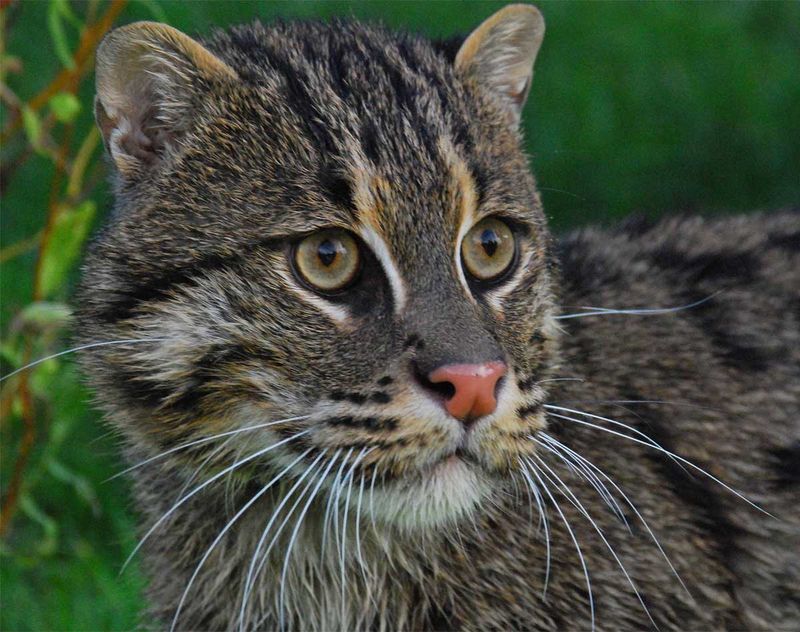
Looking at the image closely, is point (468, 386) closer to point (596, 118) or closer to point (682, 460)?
point (682, 460)

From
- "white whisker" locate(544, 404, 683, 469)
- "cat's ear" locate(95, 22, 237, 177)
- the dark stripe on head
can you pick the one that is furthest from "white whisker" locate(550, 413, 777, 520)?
"cat's ear" locate(95, 22, 237, 177)

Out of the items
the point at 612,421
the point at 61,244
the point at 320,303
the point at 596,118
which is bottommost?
the point at 612,421

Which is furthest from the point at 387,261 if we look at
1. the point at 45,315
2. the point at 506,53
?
the point at 45,315

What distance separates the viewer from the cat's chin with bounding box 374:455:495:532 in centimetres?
384

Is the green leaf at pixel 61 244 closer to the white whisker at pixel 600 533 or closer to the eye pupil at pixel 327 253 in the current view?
the eye pupil at pixel 327 253

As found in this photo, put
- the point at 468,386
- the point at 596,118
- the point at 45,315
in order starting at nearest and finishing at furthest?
the point at 468,386
the point at 45,315
the point at 596,118

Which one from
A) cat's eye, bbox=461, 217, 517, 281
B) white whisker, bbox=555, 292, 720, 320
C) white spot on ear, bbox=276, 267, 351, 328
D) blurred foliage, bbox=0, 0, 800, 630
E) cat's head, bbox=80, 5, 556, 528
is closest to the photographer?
cat's head, bbox=80, 5, 556, 528

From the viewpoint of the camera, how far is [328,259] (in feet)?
13.1

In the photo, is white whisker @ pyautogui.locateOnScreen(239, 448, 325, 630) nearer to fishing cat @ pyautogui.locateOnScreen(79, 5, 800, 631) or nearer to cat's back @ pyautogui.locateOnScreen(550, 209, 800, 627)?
fishing cat @ pyautogui.locateOnScreen(79, 5, 800, 631)

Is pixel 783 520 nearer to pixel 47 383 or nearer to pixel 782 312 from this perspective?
pixel 782 312

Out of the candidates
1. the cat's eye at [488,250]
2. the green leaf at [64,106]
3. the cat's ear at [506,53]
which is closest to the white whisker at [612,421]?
the cat's eye at [488,250]

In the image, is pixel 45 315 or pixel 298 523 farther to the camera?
pixel 45 315

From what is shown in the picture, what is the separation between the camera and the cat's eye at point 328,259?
3.99 m

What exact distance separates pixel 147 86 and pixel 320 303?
103 centimetres
